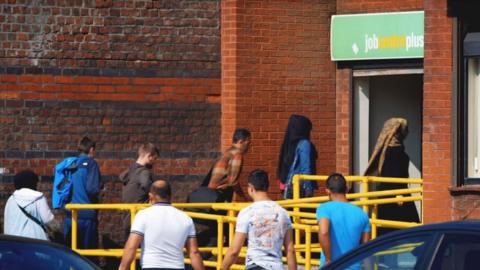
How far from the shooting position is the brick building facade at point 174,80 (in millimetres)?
15648

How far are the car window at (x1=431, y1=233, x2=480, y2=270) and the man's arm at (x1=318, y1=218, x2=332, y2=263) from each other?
8.55 feet

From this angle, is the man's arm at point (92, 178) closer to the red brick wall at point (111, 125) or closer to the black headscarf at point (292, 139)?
the red brick wall at point (111, 125)

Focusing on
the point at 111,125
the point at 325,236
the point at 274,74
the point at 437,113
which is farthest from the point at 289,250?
the point at 274,74

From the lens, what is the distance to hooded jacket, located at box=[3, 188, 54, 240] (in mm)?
13234

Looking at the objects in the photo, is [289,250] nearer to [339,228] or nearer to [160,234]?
[339,228]

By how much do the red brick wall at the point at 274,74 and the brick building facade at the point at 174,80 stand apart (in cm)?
1

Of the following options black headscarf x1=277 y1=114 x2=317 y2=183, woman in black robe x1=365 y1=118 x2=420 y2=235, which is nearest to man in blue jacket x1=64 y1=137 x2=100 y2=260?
black headscarf x1=277 y1=114 x2=317 y2=183

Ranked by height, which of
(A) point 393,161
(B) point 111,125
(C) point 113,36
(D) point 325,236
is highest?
(C) point 113,36

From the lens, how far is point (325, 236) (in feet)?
33.9

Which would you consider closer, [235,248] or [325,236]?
[235,248]

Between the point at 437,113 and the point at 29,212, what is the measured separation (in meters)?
4.41

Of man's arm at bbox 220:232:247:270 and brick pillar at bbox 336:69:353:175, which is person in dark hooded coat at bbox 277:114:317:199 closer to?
brick pillar at bbox 336:69:353:175

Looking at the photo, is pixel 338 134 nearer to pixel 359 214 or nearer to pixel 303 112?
pixel 303 112

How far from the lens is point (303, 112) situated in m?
16.7
